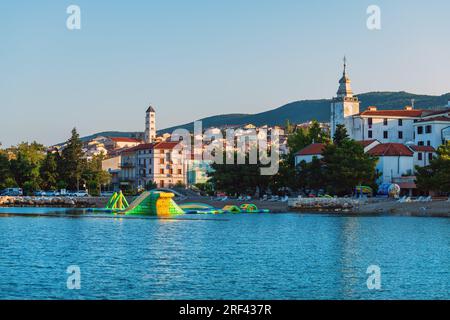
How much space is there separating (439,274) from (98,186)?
9695 cm

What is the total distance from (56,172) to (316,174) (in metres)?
48.3

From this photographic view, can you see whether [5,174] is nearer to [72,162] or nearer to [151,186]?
[72,162]

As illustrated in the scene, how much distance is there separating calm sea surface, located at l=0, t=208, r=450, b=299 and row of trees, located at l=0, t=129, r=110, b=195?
177 ft

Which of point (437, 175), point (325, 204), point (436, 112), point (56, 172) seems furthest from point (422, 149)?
point (56, 172)

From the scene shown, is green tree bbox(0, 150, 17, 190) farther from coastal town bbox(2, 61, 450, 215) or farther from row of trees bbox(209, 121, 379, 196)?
row of trees bbox(209, 121, 379, 196)

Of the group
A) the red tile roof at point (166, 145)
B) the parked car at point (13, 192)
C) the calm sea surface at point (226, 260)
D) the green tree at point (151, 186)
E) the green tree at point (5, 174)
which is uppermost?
the red tile roof at point (166, 145)

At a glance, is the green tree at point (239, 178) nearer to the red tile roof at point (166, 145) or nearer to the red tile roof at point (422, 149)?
the red tile roof at point (422, 149)

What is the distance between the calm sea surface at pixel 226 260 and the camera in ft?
107

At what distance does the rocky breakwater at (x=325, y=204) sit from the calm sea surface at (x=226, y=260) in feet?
70.7

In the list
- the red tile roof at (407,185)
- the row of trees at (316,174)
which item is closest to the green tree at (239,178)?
the row of trees at (316,174)

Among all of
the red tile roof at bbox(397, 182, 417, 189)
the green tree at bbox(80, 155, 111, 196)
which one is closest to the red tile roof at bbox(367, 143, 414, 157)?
the red tile roof at bbox(397, 182, 417, 189)

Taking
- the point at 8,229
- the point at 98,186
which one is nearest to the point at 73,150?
the point at 98,186

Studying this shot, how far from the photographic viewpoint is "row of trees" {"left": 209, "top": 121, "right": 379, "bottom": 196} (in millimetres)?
93438

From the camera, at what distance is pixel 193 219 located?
8262cm
